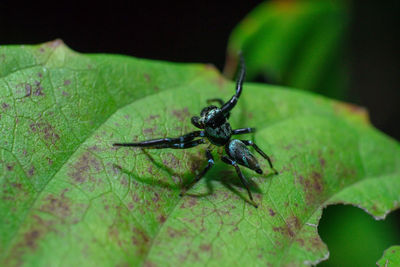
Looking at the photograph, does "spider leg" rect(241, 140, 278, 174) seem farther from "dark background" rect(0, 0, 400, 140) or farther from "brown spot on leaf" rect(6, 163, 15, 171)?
"dark background" rect(0, 0, 400, 140)

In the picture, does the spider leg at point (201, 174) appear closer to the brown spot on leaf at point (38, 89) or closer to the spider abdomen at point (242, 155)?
the spider abdomen at point (242, 155)

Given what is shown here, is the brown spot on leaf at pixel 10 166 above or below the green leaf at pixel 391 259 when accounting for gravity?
above

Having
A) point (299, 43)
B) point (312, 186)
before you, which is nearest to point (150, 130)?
point (312, 186)

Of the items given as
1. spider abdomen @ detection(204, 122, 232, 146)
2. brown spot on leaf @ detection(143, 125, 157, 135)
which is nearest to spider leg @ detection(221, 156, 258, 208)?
spider abdomen @ detection(204, 122, 232, 146)

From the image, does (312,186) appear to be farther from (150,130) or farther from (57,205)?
(57,205)

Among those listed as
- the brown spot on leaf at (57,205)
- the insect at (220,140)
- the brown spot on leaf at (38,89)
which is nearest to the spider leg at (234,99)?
the insect at (220,140)

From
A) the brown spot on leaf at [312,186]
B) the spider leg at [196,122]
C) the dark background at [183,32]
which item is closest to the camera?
the brown spot on leaf at [312,186]

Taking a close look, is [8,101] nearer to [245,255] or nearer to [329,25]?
[245,255]

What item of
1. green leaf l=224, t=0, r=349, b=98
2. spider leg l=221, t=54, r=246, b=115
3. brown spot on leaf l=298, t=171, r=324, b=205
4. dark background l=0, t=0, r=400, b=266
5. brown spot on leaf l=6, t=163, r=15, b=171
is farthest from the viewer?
dark background l=0, t=0, r=400, b=266

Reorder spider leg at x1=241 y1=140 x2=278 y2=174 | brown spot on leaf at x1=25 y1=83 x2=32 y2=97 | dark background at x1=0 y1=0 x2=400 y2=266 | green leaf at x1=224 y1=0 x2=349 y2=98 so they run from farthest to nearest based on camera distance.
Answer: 1. dark background at x1=0 y1=0 x2=400 y2=266
2. green leaf at x1=224 y1=0 x2=349 y2=98
3. spider leg at x1=241 y1=140 x2=278 y2=174
4. brown spot on leaf at x1=25 y1=83 x2=32 y2=97
